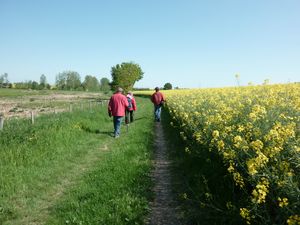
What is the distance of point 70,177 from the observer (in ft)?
26.9

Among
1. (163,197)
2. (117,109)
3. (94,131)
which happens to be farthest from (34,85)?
(163,197)

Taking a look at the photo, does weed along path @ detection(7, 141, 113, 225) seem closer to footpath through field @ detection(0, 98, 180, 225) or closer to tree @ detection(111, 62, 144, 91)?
footpath through field @ detection(0, 98, 180, 225)

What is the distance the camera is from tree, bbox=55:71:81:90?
187750 mm

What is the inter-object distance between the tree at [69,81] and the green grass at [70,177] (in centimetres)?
17986

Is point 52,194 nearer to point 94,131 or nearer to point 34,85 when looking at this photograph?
point 94,131

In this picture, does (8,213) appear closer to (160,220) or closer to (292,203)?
(160,220)

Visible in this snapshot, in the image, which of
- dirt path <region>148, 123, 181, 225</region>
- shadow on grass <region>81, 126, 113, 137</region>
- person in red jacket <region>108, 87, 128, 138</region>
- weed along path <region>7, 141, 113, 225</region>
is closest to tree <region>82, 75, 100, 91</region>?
shadow on grass <region>81, 126, 113, 137</region>

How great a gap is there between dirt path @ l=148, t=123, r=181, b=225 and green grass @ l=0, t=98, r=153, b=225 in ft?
0.71

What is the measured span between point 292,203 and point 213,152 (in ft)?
12.1

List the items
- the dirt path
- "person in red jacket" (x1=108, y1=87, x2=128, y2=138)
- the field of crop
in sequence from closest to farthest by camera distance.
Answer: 1. the field of crop
2. the dirt path
3. "person in red jacket" (x1=108, y1=87, x2=128, y2=138)

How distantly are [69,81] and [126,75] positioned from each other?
101 meters

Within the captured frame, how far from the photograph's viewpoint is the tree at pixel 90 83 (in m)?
186

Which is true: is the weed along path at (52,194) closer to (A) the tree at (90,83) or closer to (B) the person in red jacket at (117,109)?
(B) the person in red jacket at (117,109)

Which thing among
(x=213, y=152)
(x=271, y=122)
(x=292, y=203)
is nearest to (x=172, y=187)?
(x=213, y=152)
